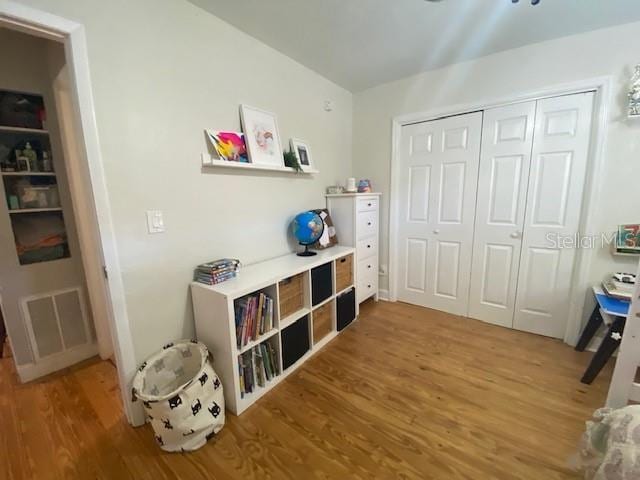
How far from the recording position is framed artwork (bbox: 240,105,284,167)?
1.88 metres

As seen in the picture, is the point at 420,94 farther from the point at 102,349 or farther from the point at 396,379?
the point at 102,349

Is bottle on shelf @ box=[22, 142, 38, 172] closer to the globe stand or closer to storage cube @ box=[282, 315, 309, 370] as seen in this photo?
the globe stand

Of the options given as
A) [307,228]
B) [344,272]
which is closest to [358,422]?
[344,272]

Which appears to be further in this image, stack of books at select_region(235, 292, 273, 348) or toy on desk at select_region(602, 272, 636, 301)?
toy on desk at select_region(602, 272, 636, 301)

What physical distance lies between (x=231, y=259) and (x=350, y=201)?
4.20ft

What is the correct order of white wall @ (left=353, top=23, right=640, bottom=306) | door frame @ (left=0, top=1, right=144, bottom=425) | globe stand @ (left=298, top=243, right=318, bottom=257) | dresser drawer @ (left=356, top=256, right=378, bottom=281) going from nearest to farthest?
door frame @ (left=0, top=1, right=144, bottom=425)
white wall @ (left=353, top=23, right=640, bottom=306)
globe stand @ (left=298, top=243, right=318, bottom=257)
dresser drawer @ (left=356, top=256, right=378, bottom=281)

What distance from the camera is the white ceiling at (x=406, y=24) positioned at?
1587mm

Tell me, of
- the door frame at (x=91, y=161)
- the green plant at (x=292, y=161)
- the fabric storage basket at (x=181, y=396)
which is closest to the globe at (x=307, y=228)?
the green plant at (x=292, y=161)

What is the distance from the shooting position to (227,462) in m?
1.26

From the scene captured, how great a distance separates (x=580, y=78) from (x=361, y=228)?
1.96 m

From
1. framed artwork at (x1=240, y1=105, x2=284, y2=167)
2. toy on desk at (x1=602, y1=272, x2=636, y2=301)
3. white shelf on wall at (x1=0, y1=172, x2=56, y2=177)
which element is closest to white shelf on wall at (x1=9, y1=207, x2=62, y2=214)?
white shelf on wall at (x1=0, y1=172, x2=56, y2=177)

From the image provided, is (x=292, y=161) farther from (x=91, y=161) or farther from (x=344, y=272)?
(x=91, y=161)

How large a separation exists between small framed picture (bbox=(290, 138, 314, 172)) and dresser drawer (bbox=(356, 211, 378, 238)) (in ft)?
2.21

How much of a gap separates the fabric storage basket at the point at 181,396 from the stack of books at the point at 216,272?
0.38 m
